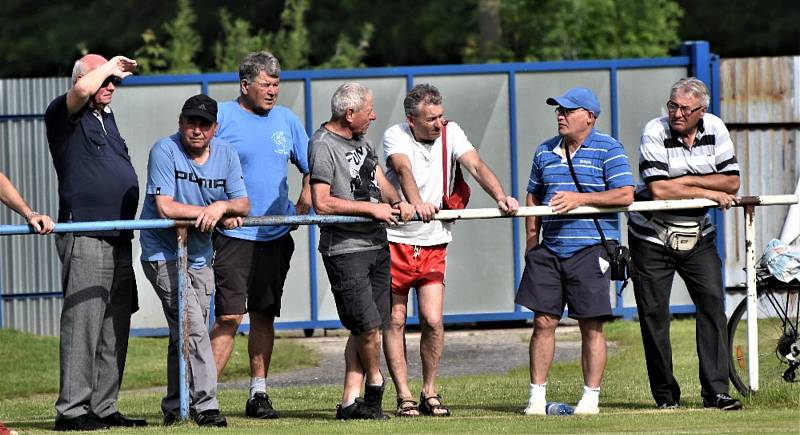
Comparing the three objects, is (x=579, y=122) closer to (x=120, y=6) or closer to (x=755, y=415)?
(x=755, y=415)

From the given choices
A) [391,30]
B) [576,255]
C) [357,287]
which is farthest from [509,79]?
[391,30]

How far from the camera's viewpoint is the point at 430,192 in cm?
920

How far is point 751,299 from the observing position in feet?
29.1

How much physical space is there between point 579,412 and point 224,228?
7.25ft

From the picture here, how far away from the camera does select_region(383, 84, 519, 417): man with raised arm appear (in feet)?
29.7

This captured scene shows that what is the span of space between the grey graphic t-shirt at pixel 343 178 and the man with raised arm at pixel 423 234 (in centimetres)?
36

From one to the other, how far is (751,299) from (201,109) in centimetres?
322

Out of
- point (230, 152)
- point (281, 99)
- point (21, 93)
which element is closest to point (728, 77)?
point (281, 99)

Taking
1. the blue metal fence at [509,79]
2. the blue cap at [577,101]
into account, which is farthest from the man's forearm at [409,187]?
the blue metal fence at [509,79]

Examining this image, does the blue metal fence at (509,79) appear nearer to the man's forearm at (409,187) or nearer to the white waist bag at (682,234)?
the man's forearm at (409,187)

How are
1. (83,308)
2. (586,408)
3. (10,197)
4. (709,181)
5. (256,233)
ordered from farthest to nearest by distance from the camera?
(256,233)
(709,181)
(586,408)
(83,308)
(10,197)

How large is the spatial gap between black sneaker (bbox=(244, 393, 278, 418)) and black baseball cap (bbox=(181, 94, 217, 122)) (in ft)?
5.72

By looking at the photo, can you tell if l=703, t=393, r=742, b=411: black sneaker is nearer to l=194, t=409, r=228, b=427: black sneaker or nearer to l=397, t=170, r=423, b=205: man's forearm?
l=397, t=170, r=423, b=205: man's forearm

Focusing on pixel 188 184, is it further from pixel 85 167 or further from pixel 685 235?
pixel 685 235
